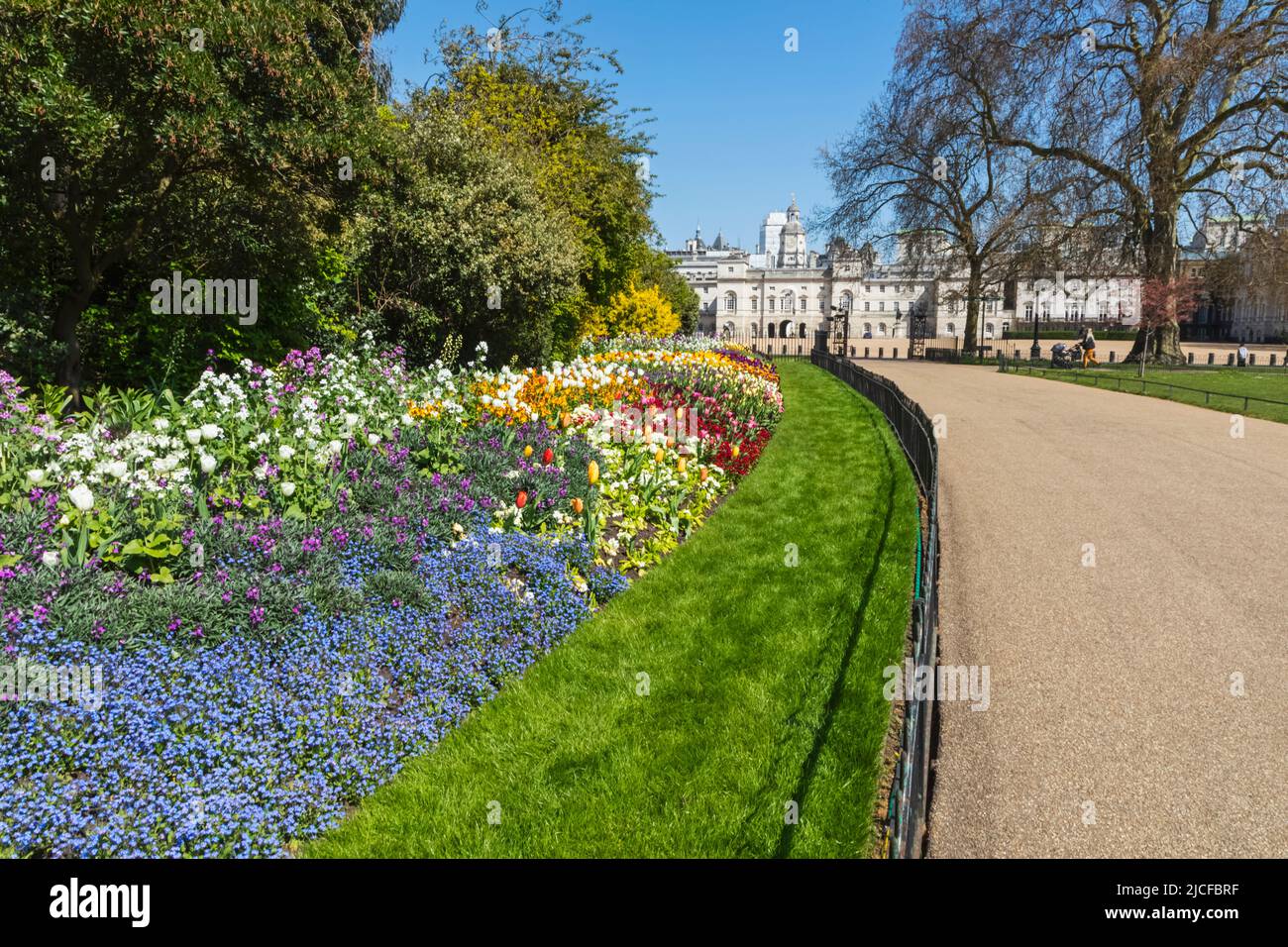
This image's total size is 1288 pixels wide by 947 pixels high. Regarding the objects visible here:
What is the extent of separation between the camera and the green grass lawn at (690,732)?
337cm

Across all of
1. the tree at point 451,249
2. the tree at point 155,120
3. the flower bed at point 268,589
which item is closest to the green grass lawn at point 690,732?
the flower bed at point 268,589

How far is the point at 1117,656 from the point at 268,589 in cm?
537

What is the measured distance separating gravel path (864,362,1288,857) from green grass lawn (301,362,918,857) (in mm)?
544

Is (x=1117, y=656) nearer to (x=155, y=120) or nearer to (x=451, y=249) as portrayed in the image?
(x=155, y=120)

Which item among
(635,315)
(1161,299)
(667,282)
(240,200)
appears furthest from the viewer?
(667,282)

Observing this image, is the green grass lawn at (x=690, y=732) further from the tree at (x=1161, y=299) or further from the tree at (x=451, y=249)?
the tree at (x=1161, y=299)

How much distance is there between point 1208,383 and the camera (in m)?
23.7

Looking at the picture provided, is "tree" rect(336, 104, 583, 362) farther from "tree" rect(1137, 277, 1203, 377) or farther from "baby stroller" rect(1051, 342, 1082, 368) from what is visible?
"tree" rect(1137, 277, 1203, 377)

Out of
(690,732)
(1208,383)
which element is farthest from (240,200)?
(1208,383)

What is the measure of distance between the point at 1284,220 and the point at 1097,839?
1314 inches

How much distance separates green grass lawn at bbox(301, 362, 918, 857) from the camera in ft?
11.1

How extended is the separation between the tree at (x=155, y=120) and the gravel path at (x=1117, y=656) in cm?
795

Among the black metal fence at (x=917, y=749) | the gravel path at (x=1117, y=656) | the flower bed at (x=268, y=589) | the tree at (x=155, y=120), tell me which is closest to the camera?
the black metal fence at (x=917, y=749)
